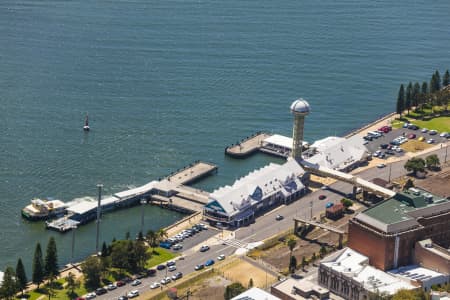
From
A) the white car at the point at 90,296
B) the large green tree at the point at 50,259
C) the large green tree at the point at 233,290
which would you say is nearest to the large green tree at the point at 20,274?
the large green tree at the point at 50,259

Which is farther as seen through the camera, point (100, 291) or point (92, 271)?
point (92, 271)

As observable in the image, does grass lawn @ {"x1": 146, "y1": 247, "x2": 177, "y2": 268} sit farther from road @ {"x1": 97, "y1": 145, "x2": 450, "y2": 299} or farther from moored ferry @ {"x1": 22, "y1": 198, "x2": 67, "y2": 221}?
moored ferry @ {"x1": 22, "y1": 198, "x2": 67, "y2": 221}

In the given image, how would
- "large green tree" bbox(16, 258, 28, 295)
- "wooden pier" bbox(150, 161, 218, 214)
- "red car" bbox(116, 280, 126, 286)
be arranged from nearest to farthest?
"large green tree" bbox(16, 258, 28, 295) < "red car" bbox(116, 280, 126, 286) < "wooden pier" bbox(150, 161, 218, 214)

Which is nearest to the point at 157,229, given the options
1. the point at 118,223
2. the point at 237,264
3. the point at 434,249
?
the point at 118,223

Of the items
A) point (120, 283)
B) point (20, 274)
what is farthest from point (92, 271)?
point (20, 274)

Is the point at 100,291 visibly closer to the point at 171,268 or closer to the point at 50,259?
the point at 50,259

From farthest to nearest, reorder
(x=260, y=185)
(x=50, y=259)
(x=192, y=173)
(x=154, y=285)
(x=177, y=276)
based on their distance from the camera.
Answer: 1. (x=192, y=173)
2. (x=260, y=185)
3. (x=177, y=276)
4. (x=50, y=259)
5. (x=154, y=285)

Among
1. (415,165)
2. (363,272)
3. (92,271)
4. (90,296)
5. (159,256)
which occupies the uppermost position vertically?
(415,165)

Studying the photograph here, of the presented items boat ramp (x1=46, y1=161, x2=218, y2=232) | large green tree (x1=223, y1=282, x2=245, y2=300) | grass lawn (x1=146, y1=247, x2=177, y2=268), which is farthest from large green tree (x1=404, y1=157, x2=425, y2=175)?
large green tree (x1=223, y1=282, x2=245, y2=300)
